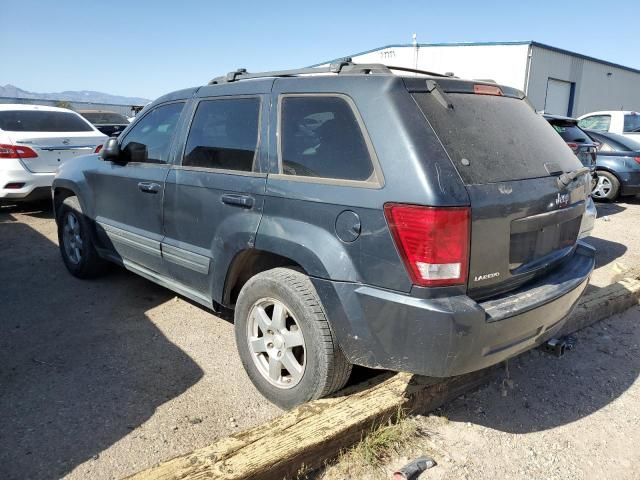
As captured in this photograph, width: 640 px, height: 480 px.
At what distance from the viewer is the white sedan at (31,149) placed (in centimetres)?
727

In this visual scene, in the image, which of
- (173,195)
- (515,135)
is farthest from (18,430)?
(515,135)

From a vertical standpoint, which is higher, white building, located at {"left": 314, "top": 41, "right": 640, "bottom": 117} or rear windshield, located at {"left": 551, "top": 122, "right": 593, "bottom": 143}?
white building, located at {"left": 314, "top": 41, "right": 640, "bottom": 117}

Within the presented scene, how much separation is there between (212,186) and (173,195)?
50 centimetres

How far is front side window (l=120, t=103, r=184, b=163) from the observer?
12.5 ft

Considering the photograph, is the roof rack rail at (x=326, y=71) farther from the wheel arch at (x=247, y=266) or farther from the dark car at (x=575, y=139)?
the dark car at (x=575, y=139)

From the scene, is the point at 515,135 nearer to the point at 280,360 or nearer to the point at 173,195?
the point at 280,360

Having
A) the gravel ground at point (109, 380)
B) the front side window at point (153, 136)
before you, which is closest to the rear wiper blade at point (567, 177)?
the gravel ground at point (109, 380)

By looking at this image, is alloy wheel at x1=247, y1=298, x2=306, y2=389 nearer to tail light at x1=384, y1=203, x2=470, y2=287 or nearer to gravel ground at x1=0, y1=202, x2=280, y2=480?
gravel ground at x1=0, y1=202, x2=280, y2=480

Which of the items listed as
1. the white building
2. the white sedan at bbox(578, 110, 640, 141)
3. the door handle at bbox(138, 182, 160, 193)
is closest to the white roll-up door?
the white building

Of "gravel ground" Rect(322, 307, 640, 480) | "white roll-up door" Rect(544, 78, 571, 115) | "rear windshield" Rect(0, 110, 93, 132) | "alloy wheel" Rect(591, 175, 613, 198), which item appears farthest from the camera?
"white roll-up door" Rect(544, 78, 571, 115)

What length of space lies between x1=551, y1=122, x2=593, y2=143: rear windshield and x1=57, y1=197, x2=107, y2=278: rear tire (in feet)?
23.4

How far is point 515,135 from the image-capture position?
108 inches

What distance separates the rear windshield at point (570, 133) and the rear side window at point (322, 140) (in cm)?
664

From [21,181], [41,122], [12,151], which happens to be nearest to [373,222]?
[21,181]
